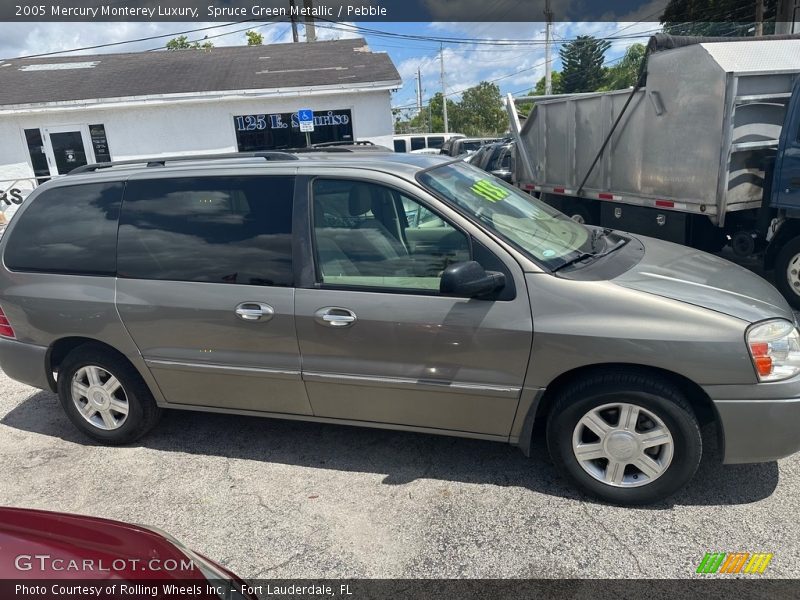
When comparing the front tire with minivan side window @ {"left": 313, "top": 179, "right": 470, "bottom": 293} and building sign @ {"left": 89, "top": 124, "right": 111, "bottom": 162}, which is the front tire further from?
building sign @ {"left": 89, "top": 124, "right": 111, "bottom": 162}

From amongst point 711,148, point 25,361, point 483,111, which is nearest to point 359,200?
point 25,361

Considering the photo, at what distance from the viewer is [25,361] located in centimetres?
400

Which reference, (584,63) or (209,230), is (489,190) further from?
(584,63)

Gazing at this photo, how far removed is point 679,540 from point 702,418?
0.61 meters

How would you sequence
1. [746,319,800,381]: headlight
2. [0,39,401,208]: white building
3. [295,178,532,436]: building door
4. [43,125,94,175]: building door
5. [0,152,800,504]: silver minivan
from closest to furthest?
[746,319,800,381]: headlight < [0,152,800,504]: silver minivan < [295,178,532,436]: building door < [0,39,401,208]: white building < [43,125,94,175]: building door

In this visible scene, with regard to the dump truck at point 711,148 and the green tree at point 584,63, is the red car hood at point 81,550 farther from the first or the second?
the green tree at point 584,63

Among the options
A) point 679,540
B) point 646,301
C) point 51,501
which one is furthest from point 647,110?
point 51,501

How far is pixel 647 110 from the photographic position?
720 cm

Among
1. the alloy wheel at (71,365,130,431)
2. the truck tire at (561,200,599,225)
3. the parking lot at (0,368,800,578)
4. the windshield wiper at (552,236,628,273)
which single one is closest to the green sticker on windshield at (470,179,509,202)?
the windshield wiper at (552,236,628,273)

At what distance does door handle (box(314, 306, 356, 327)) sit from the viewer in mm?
3184

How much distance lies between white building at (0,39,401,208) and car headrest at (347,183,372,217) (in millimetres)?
12200

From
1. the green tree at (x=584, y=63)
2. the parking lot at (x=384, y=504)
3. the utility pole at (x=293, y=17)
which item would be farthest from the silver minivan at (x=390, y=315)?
the green tree at (x=584, y=63)

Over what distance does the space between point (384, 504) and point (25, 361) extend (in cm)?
265

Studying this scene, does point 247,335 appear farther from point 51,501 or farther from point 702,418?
point 702,418
